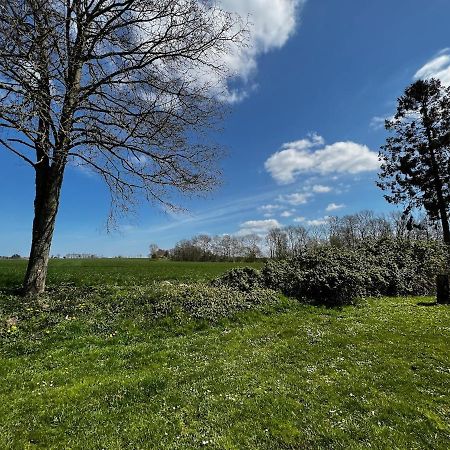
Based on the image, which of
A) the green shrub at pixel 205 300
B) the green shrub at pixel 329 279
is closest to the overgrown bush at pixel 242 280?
the green shrub at pixel 205 300

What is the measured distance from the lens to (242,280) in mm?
14773

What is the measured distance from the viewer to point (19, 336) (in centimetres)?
866

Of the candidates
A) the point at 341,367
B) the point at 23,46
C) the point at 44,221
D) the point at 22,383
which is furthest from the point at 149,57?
the point at 341,367

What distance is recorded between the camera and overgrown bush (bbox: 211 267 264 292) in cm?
1431

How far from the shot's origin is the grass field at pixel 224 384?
4.47 metres

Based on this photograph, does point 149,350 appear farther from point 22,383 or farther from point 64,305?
point 64,305

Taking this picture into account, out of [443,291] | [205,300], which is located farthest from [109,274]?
[443,291]

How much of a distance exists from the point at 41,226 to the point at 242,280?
27.9 feet

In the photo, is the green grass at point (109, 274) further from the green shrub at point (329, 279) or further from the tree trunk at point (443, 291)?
the tree trunk at point (443, 291)

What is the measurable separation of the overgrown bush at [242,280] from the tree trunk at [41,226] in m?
6.97

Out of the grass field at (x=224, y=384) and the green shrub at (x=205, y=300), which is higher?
the green shrub at (x=205, y=300)

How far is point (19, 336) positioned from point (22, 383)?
2.90 m

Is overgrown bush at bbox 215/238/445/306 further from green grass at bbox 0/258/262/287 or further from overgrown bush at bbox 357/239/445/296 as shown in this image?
green grass at bbox 0/258/262/287

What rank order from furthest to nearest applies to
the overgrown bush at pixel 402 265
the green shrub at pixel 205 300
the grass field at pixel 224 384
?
1. the overgrown bush at pixel 402 265
2. the green shrub at pixel 205 300
3. the grass field at pixel 224 384
